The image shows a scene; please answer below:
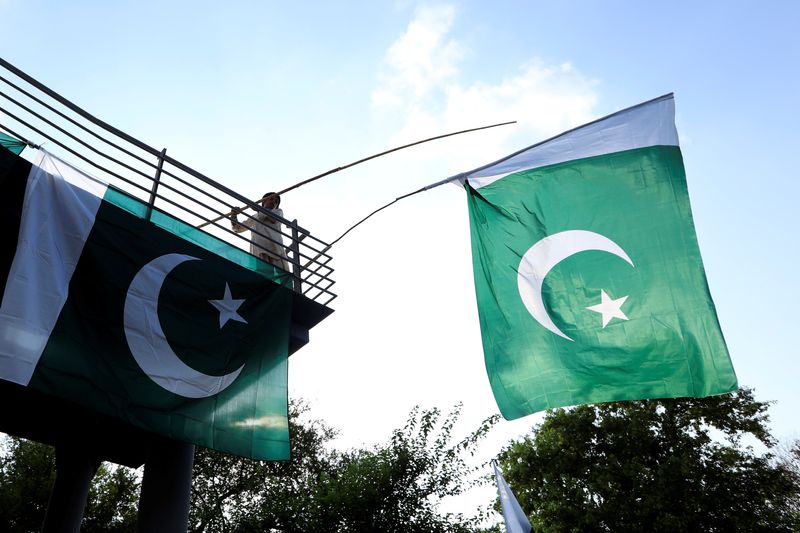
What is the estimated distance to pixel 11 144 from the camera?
245 inches

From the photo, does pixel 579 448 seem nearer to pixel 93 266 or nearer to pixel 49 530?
pixel 49 530

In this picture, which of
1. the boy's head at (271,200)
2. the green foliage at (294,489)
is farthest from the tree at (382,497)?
the boy's head at (271,200)

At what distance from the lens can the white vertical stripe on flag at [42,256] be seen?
17.5ft

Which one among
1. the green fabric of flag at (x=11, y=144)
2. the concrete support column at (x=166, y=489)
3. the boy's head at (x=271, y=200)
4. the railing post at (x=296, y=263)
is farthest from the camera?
the boy's head at (x=271, y=200)

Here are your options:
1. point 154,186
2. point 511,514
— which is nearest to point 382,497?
point 511,514

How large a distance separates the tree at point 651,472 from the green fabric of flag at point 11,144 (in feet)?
57.4

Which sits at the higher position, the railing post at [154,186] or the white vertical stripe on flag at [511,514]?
the railing post at [154,186]

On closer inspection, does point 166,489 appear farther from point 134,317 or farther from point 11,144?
point 11,144

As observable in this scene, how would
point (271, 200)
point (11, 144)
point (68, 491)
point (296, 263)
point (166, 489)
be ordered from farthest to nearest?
1. point (68, 491)
2. point (271, 200)
3. point (296, 263)
4. point (166, 489)
5. point (11, 144)

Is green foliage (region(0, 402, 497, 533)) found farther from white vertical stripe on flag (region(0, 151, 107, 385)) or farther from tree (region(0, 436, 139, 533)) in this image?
white vertical stripe on flag (region(0, 151, 107, 385))

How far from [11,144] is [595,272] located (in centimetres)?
639

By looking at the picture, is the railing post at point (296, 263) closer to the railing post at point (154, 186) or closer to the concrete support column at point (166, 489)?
the railing post at point (154, 186)

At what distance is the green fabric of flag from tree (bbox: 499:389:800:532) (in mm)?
17487

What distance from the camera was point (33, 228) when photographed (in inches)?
232
